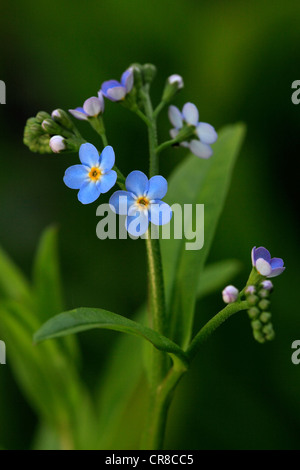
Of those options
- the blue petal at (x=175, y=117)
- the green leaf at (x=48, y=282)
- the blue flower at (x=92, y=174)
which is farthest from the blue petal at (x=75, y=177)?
the green leaf at (x=48, y=282)

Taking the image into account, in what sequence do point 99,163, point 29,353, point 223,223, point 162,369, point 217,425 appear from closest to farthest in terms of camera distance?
point 99,163 < point 162,369 < point 29,353 < point 217,425 < point 223,223

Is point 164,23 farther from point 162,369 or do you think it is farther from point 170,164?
point 162,369

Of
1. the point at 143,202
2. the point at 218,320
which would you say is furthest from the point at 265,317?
the point at 143,202

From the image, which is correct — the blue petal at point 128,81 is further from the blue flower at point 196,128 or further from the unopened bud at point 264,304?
the unopened bud at point 264,304

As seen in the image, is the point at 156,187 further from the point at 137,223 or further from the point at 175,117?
the point at 175,117

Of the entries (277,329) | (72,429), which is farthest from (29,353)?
(277,329)
